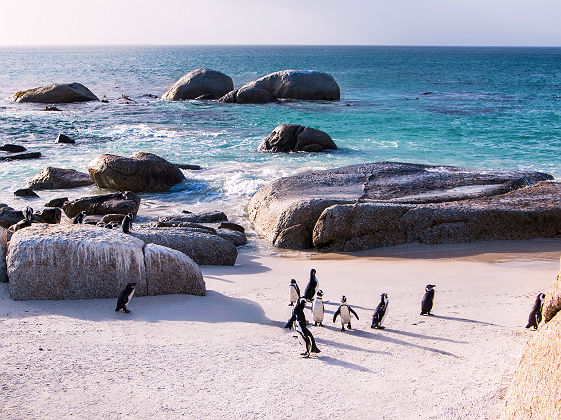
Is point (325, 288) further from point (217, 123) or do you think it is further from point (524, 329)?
point (217, 123)

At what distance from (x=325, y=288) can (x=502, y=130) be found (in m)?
22.2

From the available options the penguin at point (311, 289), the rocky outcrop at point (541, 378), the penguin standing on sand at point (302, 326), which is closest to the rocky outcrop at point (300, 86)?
the penguin at point (311, 289)

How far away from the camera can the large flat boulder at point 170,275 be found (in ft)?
26.7

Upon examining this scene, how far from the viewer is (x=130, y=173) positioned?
17000 mm

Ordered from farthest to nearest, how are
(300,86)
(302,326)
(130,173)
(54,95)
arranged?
(300,86)
(54,95)
(130,173)
(302,326)

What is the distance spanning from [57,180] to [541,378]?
616 inches

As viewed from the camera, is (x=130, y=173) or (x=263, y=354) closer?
(x=263, y=354)

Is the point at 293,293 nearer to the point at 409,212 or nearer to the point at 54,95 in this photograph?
the point at 409,212

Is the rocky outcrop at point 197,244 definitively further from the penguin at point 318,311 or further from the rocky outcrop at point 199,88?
the rocky outcrop at point 199,88

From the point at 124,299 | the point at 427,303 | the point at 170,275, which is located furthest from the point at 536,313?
the point at 124,299

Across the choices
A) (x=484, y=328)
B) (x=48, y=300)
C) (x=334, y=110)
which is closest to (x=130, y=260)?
(x=48, y=300)

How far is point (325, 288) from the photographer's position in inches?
350

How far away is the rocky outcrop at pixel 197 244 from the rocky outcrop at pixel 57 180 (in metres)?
7.79

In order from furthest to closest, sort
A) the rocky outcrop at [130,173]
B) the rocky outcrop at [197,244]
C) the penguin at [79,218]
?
the rocky outcrop at [130,173] → the penguin at [79,218] → the rocky outcrop at [197,244]
